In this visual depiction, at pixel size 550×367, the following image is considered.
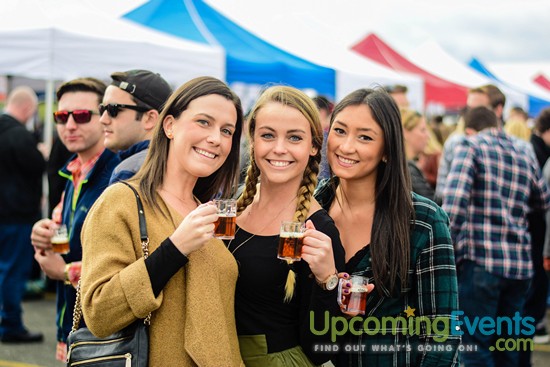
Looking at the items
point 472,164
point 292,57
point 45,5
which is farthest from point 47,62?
point 472,164

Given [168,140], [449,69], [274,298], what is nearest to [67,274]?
[168,140]

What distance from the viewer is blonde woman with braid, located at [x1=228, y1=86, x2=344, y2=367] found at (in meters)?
2.54

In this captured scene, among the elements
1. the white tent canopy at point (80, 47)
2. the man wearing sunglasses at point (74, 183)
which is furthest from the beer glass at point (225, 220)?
the white tent canopy at point (80, 47)

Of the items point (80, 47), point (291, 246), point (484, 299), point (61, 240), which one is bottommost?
point (484, 299)

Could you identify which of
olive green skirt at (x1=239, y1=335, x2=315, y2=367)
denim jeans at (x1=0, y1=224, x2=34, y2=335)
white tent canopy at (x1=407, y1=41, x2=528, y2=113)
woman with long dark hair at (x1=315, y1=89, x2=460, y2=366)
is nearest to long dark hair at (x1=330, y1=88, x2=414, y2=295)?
woman with long dark hair at (x1=315, y1=89, x2=460, y2=366)

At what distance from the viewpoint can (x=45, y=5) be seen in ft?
25.9

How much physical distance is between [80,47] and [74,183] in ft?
12.2

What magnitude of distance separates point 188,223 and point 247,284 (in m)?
0.51

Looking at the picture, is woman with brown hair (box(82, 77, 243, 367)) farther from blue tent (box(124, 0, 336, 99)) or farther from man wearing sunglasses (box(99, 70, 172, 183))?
blue tent (box(124, 0, 336, 99))

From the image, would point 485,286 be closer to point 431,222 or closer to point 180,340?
point 431,222

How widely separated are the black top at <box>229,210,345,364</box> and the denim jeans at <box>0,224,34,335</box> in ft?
17.0

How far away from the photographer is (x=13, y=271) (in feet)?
24.6

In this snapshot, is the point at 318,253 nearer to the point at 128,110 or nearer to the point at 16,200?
the point at 128,110

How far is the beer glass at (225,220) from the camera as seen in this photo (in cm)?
246
